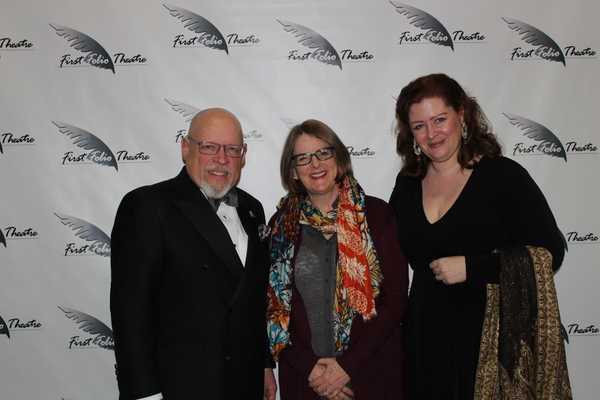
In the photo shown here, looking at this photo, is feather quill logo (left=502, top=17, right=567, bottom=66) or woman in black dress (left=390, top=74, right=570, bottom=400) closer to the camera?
woman in black dress (left=390, top=74, right=570, bottom=400)

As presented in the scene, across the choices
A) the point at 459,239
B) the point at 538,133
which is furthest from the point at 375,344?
the point at 538,133

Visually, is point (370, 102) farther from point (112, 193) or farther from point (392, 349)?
point (112, 193)

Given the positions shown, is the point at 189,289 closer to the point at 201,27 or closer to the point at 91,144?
the point at 91,144

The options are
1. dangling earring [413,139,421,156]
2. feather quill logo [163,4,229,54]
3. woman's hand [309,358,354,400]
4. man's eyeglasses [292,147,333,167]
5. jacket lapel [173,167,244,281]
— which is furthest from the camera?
feather quill logo [163,4,229,54]

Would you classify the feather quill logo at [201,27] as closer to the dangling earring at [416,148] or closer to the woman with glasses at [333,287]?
the woman with glasses at [333,287]

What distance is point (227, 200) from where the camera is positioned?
6.84ft

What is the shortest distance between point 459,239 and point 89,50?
8.69ft

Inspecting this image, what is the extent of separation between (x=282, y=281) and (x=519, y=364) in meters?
1.14

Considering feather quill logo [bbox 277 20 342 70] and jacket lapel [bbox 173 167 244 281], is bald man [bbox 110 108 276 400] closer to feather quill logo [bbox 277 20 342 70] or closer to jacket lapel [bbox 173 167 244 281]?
jacket lapel [bbox 173 167 244 281]

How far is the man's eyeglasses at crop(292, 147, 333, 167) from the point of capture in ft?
7.03

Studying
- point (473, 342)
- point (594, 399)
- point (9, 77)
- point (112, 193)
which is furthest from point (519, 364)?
point (9, 77)

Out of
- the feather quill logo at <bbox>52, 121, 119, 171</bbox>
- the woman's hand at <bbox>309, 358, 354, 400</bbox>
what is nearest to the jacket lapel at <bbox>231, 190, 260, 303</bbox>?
the woman's hand at <bbox>309, 358, 354, 400</bbox>

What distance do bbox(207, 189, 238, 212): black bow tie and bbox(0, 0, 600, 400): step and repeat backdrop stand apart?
2.86 feet

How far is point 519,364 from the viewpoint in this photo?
6.01 feet
